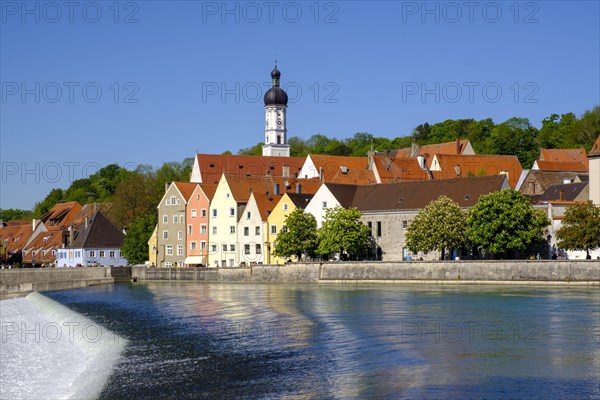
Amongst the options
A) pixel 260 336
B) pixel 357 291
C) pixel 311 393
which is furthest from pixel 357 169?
pixel 311 393

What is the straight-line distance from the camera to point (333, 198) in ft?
295

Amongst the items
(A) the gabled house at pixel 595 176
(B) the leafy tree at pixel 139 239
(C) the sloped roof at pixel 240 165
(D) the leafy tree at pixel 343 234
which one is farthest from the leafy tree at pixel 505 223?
(C) the sloped roof at pixel 240 165

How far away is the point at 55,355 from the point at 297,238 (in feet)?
165

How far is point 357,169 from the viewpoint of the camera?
116625 millimetres

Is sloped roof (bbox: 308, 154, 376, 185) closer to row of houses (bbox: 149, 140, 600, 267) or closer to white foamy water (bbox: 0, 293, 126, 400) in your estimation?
row of houses (bbox: 149, 140, 600, 267)

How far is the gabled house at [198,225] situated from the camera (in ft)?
332

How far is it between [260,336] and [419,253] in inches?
1765

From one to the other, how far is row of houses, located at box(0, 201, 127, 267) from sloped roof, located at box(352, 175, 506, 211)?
1353 inches

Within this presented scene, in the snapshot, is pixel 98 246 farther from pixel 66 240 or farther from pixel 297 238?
pixel 297 238

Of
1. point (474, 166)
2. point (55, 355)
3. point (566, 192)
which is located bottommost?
point (55, 355)

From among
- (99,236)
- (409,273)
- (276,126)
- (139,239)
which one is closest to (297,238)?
(409,273)

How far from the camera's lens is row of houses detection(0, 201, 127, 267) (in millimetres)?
111438

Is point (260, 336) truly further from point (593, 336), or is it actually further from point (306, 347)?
point (593, 336)

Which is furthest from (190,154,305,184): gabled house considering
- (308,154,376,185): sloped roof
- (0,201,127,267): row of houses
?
(0,201,127,267): row of houses
